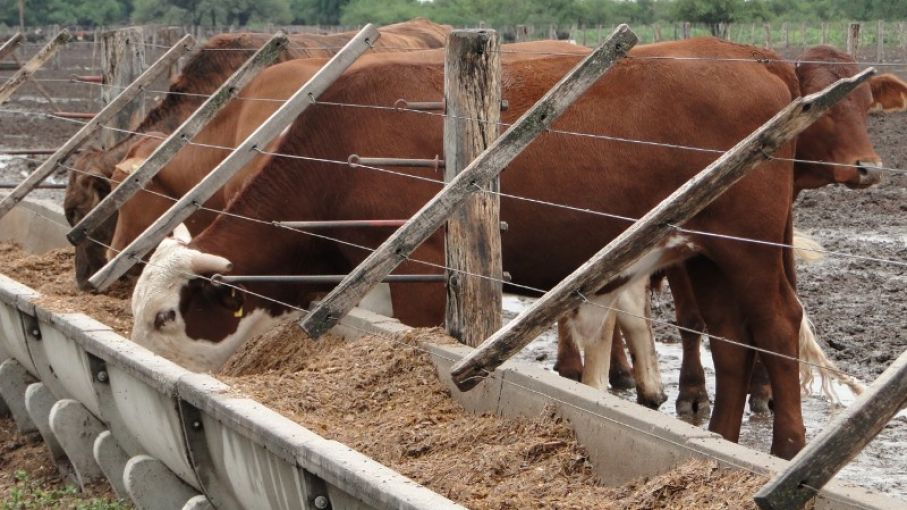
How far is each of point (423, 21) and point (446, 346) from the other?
33.2ft

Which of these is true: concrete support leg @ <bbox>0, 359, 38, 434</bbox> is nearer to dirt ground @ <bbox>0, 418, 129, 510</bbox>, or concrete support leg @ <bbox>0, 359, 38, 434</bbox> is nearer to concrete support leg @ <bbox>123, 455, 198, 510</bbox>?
dirt ground @ <bbox>0, 418, 129, 510</bbox>

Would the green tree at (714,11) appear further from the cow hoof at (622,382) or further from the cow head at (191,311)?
the cow head at (191,311)

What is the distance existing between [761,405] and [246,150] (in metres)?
3.38

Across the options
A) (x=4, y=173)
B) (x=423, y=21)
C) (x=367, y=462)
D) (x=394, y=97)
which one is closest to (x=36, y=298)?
(x=394, y=97)

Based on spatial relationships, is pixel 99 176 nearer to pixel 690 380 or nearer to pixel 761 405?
pixel 690 380

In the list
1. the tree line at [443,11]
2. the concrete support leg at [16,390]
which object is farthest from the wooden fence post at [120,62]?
the tree line at [443,11]

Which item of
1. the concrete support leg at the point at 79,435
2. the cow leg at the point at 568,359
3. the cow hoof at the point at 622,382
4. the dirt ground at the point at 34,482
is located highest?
the concrete support leg at the point at 79,435

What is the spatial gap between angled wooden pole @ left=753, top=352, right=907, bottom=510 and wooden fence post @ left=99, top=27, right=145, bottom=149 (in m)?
9.27

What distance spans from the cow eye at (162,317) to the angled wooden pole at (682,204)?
3.09 m

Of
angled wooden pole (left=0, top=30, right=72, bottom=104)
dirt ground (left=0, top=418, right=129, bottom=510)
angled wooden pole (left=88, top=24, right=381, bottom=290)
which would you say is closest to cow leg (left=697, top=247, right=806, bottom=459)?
angled wooden pole (left=88, top=24, right=381, bottom=290)

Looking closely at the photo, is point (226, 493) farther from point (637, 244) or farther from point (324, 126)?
point (324, 126)

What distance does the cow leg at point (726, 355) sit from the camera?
670cm

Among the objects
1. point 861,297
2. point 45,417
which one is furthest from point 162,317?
point 861,297

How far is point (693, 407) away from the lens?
7875mm
